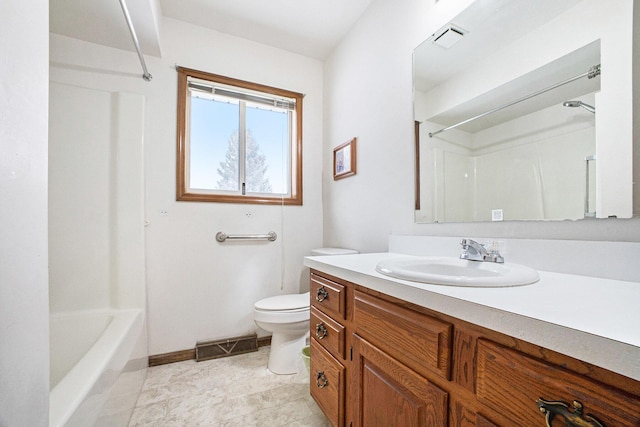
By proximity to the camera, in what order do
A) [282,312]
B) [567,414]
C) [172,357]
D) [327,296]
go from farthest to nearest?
[172,357], [282,312], [327,296], [567,414]

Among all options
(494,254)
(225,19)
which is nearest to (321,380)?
(494,254)

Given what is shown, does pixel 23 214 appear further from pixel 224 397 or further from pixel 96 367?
pixel 224 397

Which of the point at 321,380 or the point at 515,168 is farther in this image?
the point at 321,380

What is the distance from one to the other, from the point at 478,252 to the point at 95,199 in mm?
2157

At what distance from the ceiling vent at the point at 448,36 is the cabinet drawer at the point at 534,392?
134 centimetres

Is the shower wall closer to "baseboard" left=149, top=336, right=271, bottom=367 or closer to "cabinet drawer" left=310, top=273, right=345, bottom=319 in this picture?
"baseboard" left=149, top=336, right=271, bottom=367

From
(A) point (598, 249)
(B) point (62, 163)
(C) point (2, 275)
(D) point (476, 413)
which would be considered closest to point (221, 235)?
(B) point (62, 163)

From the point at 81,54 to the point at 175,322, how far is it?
1.93 m

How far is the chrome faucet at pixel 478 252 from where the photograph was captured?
3.20ft

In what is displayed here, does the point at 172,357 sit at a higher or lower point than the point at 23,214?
lower

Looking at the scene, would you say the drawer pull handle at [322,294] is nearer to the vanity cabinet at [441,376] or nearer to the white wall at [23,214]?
the vanity cabinet at [441,376]

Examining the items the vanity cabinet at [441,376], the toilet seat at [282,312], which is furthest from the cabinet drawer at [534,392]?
the toilet seat at [282,312]

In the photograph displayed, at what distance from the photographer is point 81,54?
69.2 inches

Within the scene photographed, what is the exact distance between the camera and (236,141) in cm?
226
